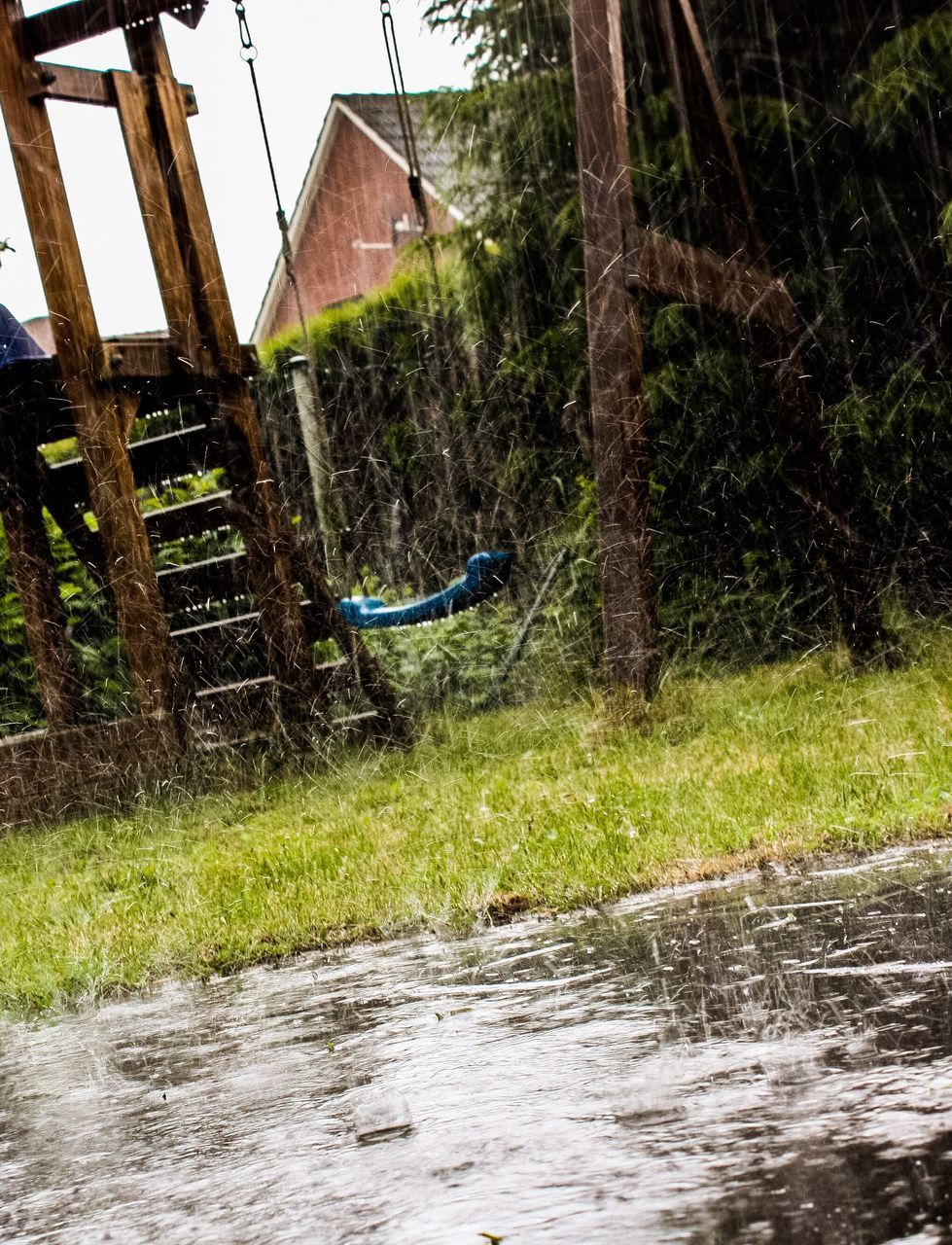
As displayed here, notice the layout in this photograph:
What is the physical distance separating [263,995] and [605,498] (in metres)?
4.00

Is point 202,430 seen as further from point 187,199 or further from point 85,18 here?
point 85,18

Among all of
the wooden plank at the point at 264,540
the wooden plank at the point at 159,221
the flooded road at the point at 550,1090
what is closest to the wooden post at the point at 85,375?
the wooden plank at the point at 159,221

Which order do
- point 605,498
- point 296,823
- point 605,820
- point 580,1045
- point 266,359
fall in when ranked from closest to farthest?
point 580,1045
point 605,820
point 296,823
point 605,498
point 266,359

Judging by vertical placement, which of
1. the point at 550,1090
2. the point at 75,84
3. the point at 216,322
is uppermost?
the point at 75,84

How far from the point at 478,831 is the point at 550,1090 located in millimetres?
2746

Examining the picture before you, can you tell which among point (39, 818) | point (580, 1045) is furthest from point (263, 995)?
point (39, 818)

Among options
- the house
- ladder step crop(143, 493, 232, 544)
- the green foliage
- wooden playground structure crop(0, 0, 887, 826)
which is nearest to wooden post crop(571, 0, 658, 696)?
wooden playground structure crop(0, 0, 887, 826)

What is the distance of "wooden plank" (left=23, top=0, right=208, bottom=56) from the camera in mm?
8125

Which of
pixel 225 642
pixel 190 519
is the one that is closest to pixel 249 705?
pixel 225 642

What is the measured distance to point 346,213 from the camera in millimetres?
31609

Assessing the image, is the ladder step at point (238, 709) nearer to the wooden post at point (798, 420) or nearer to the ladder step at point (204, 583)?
the ladder step at point (204, 583)

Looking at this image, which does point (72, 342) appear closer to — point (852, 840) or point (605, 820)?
point (605, 820)

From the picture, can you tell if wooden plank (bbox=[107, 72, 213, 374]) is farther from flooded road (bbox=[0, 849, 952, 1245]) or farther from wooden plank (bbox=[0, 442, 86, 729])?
flooded road (bbox=[0, 849, 952, 1245])

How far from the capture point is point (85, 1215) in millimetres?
2211
